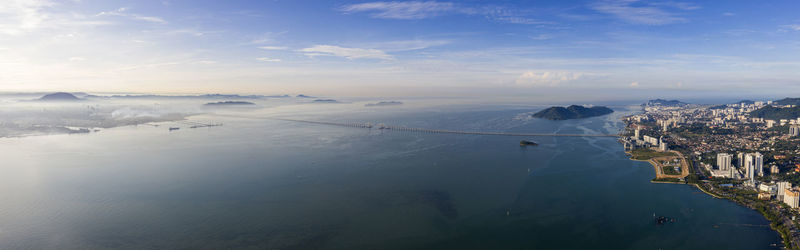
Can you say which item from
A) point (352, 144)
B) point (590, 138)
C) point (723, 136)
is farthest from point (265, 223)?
point (723, 136)

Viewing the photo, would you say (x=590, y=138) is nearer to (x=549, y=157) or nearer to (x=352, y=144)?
(x=549, y=157)

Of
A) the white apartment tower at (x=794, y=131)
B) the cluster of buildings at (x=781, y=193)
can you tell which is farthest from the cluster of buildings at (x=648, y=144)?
the white apartment tower at (x=794, y=131)

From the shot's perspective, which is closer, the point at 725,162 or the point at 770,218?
the point at 770,218

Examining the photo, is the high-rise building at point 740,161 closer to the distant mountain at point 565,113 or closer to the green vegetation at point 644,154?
the green vegetation at point 644,154

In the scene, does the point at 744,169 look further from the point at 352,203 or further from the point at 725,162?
the point at 352,203

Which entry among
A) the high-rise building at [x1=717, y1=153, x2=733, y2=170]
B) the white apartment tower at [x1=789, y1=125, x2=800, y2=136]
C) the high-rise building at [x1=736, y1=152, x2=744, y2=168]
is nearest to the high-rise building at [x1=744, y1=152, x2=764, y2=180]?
the high-rise building at [x1=717, y1=153, x2=733, y2=170]

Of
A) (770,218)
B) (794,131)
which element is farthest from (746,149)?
(770,218)
